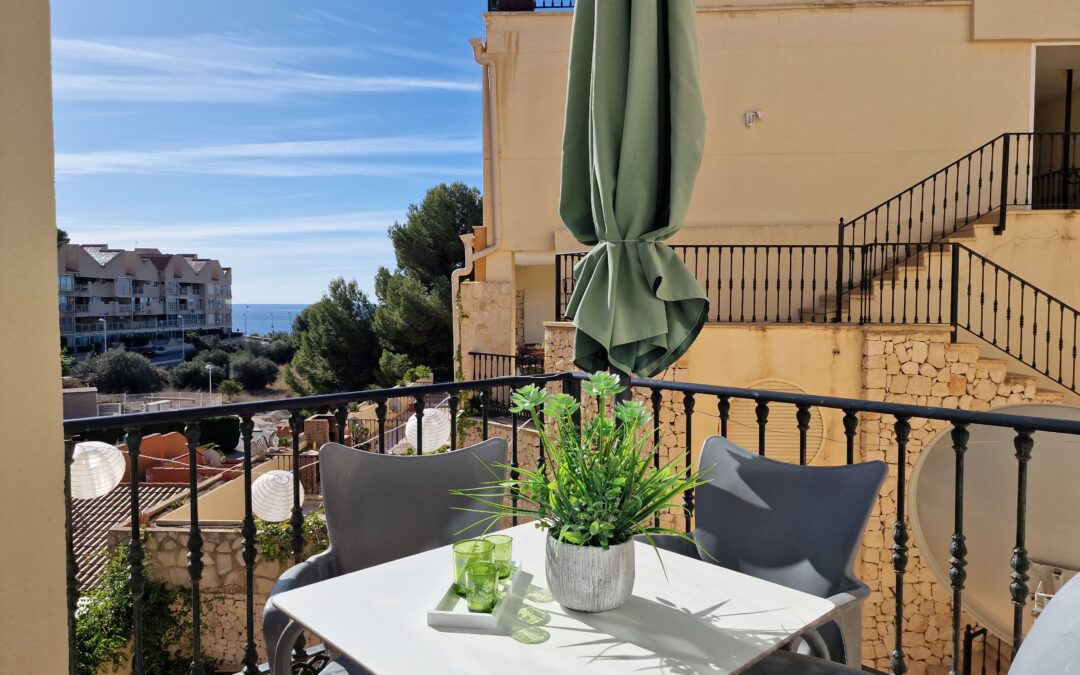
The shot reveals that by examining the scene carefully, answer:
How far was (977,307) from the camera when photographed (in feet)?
24.2

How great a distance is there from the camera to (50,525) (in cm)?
154

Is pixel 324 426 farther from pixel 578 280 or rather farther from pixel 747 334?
pixel 578 280

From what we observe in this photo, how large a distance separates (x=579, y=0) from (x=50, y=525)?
6.63 ft

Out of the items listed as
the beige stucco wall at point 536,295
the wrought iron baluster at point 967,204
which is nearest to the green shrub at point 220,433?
the beige stucco wall at point 536,295

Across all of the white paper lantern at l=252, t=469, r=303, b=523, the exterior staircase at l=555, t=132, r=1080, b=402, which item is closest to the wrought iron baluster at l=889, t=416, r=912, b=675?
the exterior staircase at l=555, t=132, r=1080, b=402

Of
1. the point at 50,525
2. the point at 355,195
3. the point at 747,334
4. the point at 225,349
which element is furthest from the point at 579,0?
the point at 355,195

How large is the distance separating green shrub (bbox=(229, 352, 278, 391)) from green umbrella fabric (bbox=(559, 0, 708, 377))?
33.5 meters

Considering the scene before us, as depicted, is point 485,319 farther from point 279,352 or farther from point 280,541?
point 279,352

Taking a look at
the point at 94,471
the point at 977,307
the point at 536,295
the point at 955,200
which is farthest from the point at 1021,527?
the point at 536,295

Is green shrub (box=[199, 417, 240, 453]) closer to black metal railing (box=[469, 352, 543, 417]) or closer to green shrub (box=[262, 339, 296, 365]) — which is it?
black metal railing (box=[469, 352, 543, 417])

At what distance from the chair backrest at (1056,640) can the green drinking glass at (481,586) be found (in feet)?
2.61

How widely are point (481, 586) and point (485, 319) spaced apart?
972cm

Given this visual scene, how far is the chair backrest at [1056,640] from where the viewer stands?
792 millimetres

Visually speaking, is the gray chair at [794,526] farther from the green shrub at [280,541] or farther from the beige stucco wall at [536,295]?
the beige stucco wall at [536,295]
